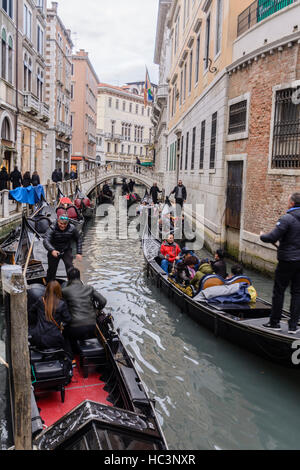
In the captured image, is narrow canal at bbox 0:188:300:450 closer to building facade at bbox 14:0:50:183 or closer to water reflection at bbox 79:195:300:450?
water reflection at bbox 79:195:300:450

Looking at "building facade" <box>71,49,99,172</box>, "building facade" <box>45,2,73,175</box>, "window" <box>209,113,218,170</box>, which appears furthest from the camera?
"building facade" <box>71,49,99,172</box>

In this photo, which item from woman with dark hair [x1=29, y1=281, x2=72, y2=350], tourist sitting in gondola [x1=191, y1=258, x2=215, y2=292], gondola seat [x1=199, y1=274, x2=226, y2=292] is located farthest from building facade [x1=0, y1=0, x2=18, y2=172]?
woman with dark hair [x1=29, y1=281, x2=72, y2=350]

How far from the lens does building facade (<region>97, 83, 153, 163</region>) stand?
55188mm

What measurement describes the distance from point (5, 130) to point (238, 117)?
8946 mm

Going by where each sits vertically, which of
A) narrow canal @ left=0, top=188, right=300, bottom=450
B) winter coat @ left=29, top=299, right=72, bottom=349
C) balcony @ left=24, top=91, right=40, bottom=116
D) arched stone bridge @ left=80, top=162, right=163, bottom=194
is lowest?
narrow canal @ left=0, top=188, right=300, bottom=450

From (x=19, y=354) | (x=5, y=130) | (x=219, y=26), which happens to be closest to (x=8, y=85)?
(x=5, y=130)

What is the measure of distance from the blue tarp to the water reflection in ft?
18.3

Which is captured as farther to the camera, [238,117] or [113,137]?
[113,137]

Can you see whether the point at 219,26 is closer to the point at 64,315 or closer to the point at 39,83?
the point at 64,315

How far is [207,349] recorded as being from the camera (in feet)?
18.0

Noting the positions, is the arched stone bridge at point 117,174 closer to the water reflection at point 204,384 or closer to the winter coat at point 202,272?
the water reflection at point 204,384

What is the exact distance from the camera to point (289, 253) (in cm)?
423

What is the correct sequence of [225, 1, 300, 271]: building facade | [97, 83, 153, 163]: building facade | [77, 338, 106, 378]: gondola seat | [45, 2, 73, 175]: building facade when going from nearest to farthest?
[77, 338, 106, 378]: gondola seat, [225, 1, 300, 271]: building facade, [45, 2, 73, 175]: building facade, [97, 83, 153, 163]: building facade
